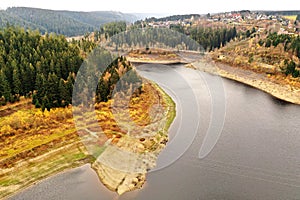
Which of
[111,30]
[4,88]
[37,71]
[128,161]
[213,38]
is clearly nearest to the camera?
[128,161]

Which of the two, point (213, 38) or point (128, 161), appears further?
point (213, 38)

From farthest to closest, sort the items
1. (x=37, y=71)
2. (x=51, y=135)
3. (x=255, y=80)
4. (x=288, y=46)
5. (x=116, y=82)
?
(x=288, y=46), (x=255, y=80), (x=116, y=82), (x=37, y=71), (x=51, y=135)

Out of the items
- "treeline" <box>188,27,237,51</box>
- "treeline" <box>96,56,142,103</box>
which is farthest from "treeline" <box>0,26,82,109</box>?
"treeline" <box>188,27,237,51</box>

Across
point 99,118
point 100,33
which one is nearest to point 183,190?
point 99,118

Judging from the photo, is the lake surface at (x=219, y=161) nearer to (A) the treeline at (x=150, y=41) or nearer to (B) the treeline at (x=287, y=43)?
(B) the treeline at (x=287, y=43)

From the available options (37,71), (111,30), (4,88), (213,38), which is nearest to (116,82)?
(37,71)

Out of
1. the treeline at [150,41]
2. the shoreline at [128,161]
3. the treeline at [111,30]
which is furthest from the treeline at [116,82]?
the treeline at [111,30]

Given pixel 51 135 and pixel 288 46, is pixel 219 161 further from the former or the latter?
pixel 288 46

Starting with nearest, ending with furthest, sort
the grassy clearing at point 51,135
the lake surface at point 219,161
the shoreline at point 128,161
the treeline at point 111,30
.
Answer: the lake surface at point 219,161 < the shoreline at point 128,161 < the grassy clearing at point 51,135 < the treeline at point 111,30
